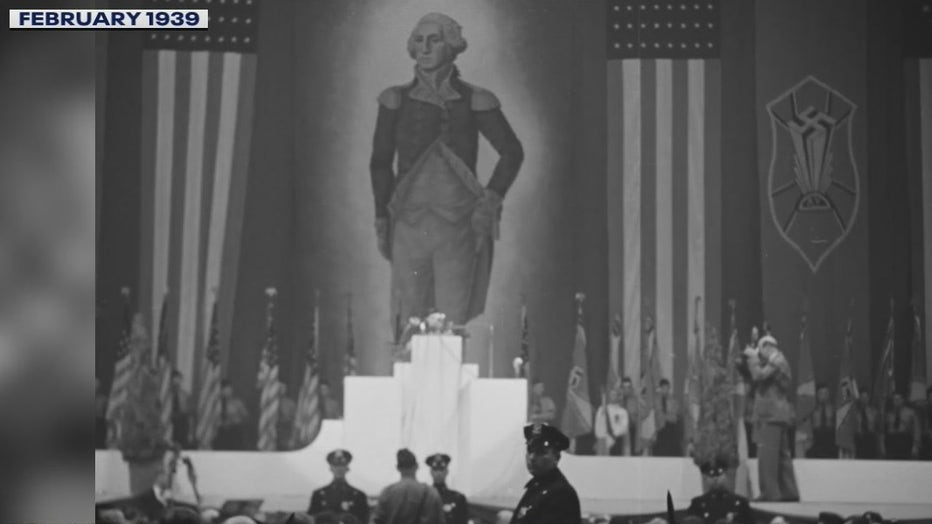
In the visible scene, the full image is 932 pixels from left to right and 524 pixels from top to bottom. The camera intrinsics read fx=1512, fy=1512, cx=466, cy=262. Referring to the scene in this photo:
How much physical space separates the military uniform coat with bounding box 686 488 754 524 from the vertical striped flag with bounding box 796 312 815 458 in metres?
1.01

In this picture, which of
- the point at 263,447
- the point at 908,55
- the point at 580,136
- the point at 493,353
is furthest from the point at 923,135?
the point at 263,447

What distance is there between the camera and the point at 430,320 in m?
15.0

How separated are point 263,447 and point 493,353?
2499 mm

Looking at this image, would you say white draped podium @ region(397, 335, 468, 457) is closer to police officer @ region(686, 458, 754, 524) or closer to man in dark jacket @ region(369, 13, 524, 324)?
man in dark jacket @ region(369, 13, 524, 324)

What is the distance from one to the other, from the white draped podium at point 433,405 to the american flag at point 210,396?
6.90 ft

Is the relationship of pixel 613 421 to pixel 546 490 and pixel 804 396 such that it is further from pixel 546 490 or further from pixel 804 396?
pixel 546 490

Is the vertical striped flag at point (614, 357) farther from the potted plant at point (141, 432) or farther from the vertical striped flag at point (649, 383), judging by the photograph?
the potted plant at point (141, 432)

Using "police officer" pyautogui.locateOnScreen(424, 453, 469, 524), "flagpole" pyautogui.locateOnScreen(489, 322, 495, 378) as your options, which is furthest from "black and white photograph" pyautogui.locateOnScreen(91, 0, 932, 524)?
"police officer" pyautogui.locateOnScreen(424, 453, 469, 524)

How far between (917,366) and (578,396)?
3390 mm

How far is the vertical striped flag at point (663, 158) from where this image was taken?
1546 centimetres

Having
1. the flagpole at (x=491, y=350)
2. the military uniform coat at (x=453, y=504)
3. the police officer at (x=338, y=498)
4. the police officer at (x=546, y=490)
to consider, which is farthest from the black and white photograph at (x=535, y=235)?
the police officer at (x=546, y=490)

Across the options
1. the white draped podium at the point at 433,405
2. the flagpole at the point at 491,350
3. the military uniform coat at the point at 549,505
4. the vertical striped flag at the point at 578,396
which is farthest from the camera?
the flagpole at the point at 491,350

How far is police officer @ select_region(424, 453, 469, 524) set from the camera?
14.2 m

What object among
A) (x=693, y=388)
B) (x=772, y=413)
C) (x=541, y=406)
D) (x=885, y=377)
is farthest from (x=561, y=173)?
(x=885, y=377)
